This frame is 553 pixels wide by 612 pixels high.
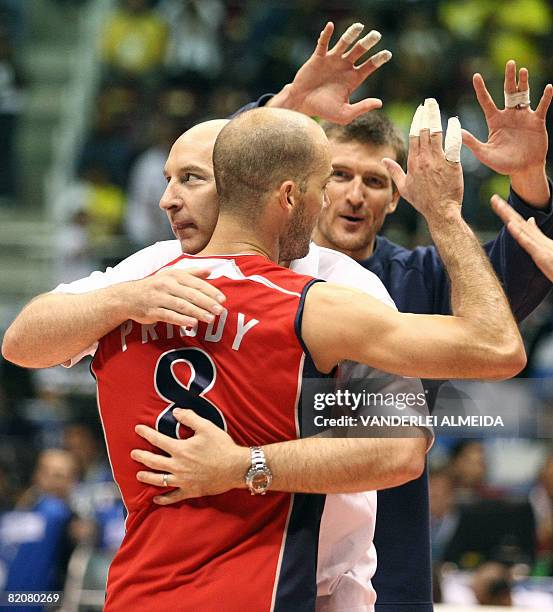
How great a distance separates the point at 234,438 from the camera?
2.72 m

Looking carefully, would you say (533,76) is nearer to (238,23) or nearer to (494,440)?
(238,23)

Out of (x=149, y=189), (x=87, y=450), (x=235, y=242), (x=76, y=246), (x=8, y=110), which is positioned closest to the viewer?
(x=235, y=242)

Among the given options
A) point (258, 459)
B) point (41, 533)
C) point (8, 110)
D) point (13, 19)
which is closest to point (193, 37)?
point (8, 110)

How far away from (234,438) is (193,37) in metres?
10.5

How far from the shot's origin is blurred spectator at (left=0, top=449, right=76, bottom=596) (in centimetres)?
741

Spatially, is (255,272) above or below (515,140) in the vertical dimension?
below

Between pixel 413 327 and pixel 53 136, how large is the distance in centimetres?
1097

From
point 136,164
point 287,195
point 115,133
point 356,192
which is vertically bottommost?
point 287,195

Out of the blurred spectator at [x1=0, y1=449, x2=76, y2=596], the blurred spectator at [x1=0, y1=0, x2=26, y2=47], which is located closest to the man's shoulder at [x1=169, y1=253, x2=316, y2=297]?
the blurred spectator at [x1=0, y1=449, x2=76, y2=596]

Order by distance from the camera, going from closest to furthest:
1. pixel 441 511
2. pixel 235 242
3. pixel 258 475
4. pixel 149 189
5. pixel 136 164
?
pixel 258 475
pixel 235 242
pixel 441 511
pixel 149 189
pixel 136 164

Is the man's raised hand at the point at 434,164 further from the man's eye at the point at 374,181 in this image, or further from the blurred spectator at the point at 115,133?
the blurred spectator at the point at 115,133

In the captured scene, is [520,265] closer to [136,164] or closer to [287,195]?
[287,195]

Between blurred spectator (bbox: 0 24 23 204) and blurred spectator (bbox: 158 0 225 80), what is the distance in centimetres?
171
